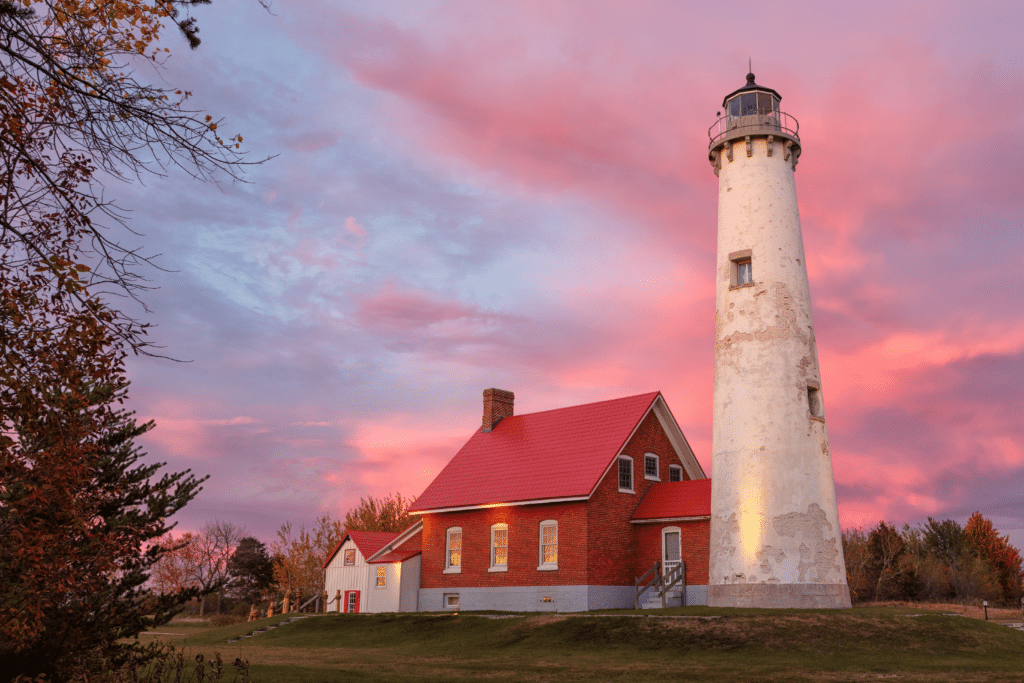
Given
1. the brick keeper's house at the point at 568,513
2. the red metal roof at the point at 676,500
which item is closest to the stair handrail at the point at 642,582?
the brick keeper's house at the point at 568,513

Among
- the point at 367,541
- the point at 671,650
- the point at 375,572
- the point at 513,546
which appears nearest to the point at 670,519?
the point at 513,546

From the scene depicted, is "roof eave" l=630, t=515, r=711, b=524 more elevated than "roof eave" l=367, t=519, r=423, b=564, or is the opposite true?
"roof eave" l=630, t=515, r=711, b=524

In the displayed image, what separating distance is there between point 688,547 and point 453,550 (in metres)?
10.7

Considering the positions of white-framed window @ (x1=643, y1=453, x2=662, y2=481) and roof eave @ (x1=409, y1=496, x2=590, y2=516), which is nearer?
roof eave @ (x1=409, y1=496, x2=590, y2=516)

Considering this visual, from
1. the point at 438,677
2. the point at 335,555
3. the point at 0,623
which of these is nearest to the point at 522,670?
the point at 438,677

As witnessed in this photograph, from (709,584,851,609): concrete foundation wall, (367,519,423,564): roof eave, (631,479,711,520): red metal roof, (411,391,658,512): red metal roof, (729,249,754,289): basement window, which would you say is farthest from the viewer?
(367,519,423,564): roof eave

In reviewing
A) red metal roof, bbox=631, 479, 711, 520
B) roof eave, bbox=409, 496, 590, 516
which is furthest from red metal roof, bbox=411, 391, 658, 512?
red metal roof, bbox=631, 479, 711, 520

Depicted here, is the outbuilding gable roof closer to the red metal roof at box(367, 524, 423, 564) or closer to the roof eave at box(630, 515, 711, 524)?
the red metal roof at box(367, 524, 423, 564)

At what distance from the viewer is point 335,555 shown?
39719mm

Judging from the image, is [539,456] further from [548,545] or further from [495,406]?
[495,406]

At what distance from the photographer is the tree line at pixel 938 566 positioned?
42.7 metres

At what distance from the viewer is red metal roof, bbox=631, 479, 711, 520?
29092 millimetres

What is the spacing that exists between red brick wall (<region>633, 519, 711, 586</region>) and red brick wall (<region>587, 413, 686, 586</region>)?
0.48 meters

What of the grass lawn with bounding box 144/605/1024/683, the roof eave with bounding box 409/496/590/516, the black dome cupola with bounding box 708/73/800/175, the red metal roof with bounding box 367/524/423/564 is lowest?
the grass lawn with bounding box 144/605/1024/683
